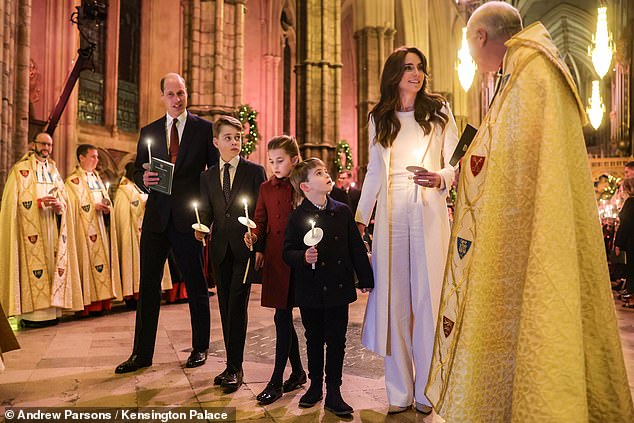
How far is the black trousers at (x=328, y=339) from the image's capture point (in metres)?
3.17

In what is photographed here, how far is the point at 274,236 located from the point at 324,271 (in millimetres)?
520

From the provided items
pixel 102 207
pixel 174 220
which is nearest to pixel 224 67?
pixel 102 207

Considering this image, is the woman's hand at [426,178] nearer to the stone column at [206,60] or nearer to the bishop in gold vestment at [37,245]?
the bishop in gold vestment at [37,245]

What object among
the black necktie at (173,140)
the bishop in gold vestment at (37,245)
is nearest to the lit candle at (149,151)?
the black necktie at (173,140)

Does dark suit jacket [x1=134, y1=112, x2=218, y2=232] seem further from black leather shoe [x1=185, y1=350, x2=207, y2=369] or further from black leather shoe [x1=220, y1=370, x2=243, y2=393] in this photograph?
black leather shoe [x1=220, y1=370, x2=243, y2=393]

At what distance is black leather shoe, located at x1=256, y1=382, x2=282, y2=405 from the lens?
3.29 meters

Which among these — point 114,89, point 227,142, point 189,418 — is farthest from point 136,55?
point 189,418

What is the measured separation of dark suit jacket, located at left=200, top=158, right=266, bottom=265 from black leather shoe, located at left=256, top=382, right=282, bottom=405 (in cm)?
80

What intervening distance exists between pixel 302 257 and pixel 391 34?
20.2m

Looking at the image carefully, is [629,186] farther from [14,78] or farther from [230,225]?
[14,78]

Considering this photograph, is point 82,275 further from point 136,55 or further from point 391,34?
point 391,34

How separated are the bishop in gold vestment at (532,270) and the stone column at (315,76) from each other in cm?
1408

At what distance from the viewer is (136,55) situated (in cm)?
1873

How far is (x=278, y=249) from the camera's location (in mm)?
3539
